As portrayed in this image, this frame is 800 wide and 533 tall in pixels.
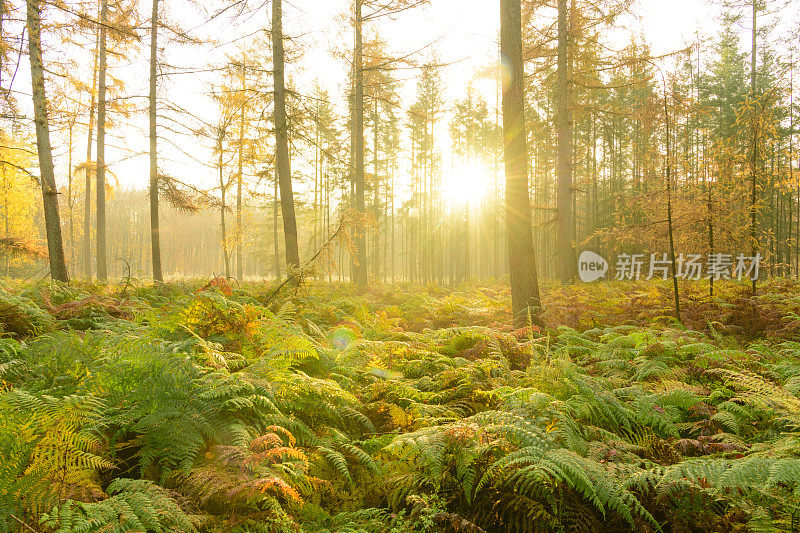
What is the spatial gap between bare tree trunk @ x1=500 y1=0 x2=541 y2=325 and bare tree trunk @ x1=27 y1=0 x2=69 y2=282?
9.69 m

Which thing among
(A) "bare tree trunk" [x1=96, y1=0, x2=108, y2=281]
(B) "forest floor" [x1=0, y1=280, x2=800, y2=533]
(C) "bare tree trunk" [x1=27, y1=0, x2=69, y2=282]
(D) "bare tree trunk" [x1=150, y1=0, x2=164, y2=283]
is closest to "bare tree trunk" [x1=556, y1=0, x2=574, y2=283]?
(B) "forest floor" [x1=0, y1=280, x2=800, y2=533]

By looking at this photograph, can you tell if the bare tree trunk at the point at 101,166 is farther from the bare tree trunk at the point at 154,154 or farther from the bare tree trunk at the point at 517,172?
the bare tree trunk at the point at 517,172

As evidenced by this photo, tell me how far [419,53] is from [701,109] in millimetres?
7488

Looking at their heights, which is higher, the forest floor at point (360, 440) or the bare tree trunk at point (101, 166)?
the bare tree trunk at point (101, 166)

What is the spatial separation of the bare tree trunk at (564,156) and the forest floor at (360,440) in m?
8.71

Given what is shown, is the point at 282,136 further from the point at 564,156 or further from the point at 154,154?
the point at 564,156

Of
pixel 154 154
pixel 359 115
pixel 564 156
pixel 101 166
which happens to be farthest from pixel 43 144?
pixel 564 156

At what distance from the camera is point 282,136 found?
1061 cm

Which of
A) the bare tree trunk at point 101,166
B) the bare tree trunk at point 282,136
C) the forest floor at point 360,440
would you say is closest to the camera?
the forest floor at point 360,440

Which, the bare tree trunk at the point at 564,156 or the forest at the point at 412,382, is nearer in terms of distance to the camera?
the forest at the point at 412,382

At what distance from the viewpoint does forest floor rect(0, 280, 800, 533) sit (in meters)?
2.16

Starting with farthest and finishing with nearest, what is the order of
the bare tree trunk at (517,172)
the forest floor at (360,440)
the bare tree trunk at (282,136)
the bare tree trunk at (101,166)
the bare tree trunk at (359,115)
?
the bare tree trunk at (101,166) → the bare tree trunk at (359,115) → the bare tree trunk at (282,136) → the bare tree trunk at (517,172) → the forest floor at (360,440)

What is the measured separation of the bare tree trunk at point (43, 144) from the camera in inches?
347

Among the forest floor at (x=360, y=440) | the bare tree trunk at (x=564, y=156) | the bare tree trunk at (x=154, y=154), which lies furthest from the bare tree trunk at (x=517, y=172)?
the bare tree trunk at (x=154, y=154)
